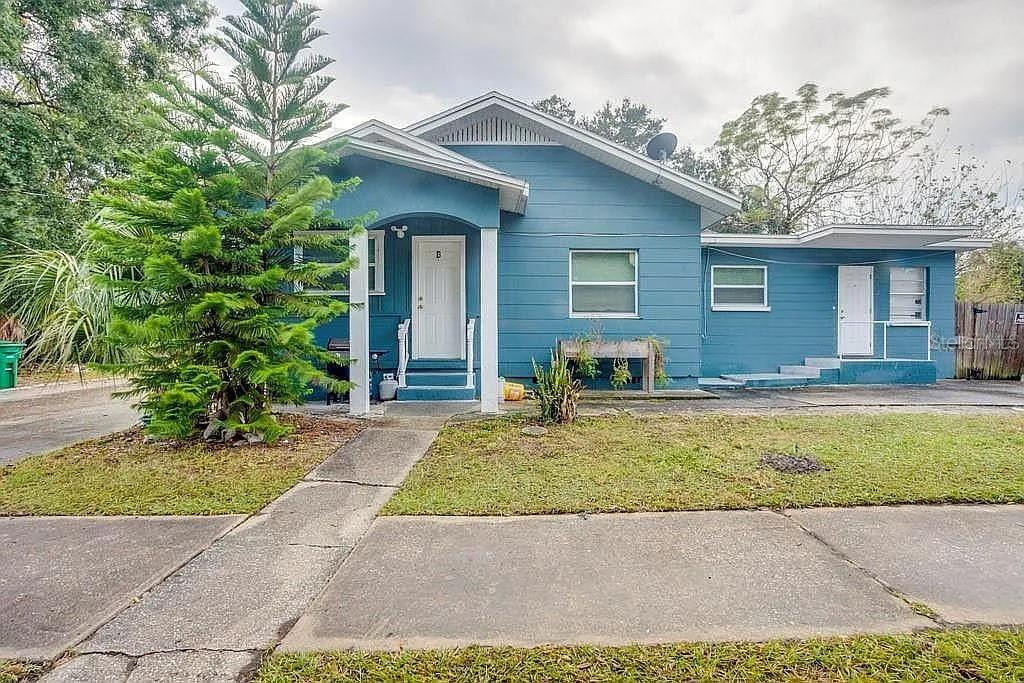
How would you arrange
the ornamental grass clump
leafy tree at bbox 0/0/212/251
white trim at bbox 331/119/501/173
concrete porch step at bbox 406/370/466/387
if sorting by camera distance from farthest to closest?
leafy tree at bbox 0/0/212/251
concrete porch step at bbox 406/370/466/387
white trim at bbox 331/119/501/173
the ornamental grass clump

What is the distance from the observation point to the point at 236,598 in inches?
93.0

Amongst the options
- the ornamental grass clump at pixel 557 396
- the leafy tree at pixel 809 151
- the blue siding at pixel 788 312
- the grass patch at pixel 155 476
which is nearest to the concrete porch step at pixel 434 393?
the ornamental grass clump at pixel 557 396

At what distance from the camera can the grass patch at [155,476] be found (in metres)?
3.57

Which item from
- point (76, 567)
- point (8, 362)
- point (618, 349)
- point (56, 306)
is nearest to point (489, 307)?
point (618, 349)

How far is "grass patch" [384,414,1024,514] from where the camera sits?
11.9 ft

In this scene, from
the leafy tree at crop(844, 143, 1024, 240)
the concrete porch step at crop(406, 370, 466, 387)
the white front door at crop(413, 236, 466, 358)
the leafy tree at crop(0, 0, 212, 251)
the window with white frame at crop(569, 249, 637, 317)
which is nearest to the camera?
the concrete porch step at crop(406, 370, 466, 387)

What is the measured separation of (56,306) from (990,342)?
55.2 feet

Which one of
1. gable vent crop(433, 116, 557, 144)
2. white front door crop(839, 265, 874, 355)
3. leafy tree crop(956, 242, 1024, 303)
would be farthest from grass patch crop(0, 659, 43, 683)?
leafy tree crop(956, 242, 1024, 303)

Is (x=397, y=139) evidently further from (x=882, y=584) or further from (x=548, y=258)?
(x=882, y=584)

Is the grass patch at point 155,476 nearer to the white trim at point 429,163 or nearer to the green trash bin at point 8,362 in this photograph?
the white trim at point 429,163

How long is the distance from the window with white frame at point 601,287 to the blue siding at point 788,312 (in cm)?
259

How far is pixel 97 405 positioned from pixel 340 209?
5.65 meters

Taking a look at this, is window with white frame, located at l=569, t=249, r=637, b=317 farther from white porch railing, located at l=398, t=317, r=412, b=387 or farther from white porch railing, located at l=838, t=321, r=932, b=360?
white porch railing, located at l=838, t=321, r=932, b=360

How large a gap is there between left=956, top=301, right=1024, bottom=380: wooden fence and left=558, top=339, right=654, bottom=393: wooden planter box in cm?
841
